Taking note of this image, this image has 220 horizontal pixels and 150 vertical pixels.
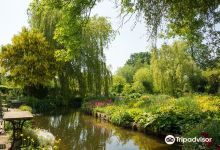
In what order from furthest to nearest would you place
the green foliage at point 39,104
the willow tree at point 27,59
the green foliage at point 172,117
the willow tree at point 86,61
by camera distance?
the willow tree at point 86,61 < the willow tree at point 27,59 < the green foliage at point 39,104 < the green foliage at point 172,117

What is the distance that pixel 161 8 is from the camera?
10.0 m

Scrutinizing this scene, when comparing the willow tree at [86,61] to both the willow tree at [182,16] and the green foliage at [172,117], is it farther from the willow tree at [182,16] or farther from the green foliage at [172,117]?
the willow tree at [182,16]

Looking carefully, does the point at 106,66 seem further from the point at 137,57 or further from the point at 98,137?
the point at 137,57

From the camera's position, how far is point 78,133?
597 inches

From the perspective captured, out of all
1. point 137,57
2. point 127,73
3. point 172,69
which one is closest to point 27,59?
point 172,69

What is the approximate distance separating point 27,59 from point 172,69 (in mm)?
14189

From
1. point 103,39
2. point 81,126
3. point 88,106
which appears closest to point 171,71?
point 103,39

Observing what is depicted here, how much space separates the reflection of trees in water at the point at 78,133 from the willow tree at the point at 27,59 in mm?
7401

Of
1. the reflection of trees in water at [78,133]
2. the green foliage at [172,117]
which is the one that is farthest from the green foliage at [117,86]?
the green foliage at [172,117]

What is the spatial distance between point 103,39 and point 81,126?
39.3 feet

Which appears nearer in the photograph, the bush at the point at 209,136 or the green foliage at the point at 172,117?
the bush at the point at 209,136

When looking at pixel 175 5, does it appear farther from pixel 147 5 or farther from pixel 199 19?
pixel 199 19

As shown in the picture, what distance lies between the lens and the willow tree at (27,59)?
2598 centimetres

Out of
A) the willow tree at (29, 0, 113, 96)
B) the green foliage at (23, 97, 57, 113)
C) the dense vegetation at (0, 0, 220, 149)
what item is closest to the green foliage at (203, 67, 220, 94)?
the dense vegetation at (0, 0, 220, 149)
